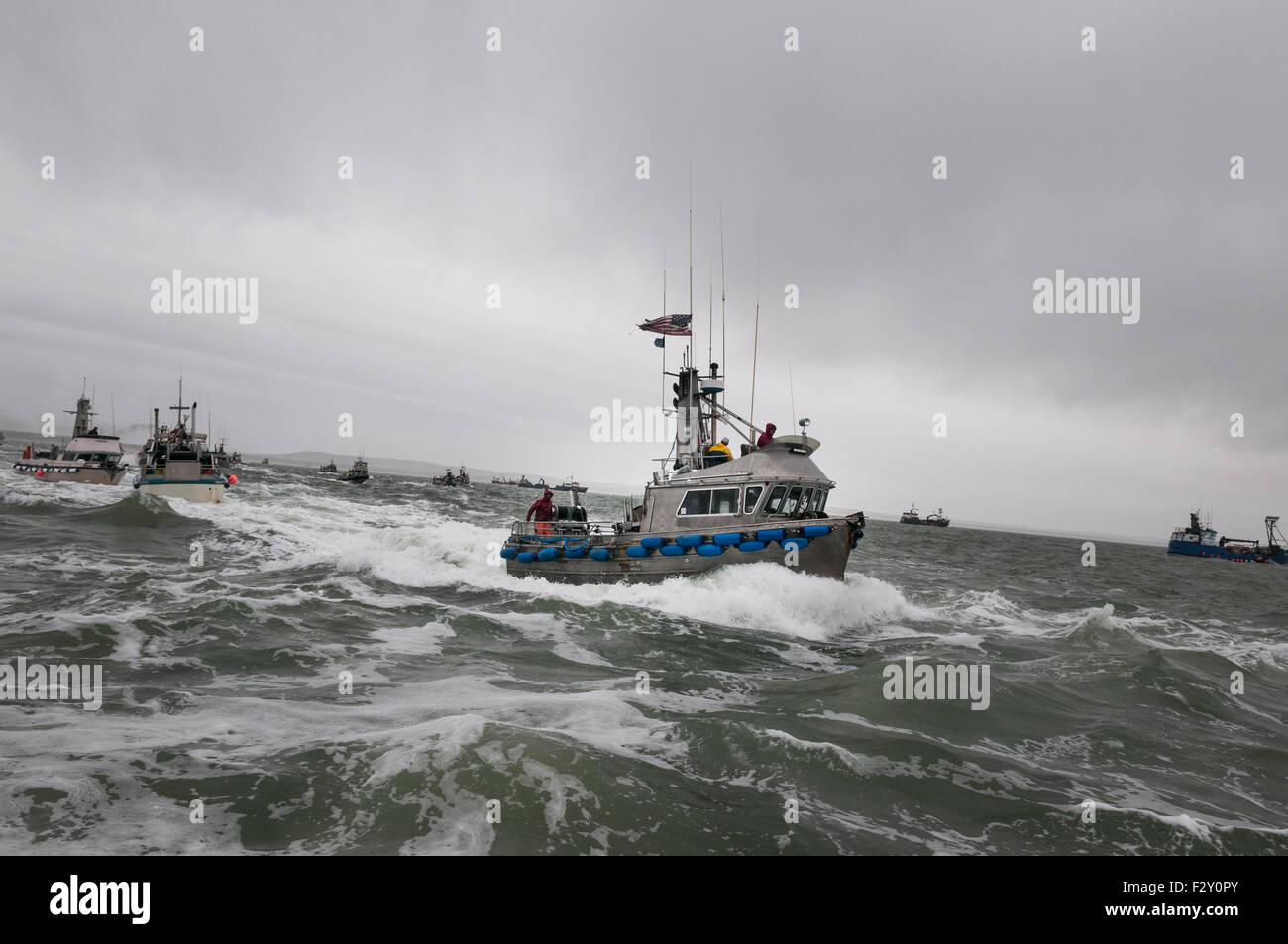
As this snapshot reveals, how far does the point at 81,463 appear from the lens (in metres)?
46.8

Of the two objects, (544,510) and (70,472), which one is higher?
(70,472)

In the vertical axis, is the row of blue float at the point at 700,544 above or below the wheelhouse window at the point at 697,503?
below

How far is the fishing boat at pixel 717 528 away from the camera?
1697 cm

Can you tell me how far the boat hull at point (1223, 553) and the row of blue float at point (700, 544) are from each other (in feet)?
369

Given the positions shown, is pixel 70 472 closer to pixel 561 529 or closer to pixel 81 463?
pixel 81 463

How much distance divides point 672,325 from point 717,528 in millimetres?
7357

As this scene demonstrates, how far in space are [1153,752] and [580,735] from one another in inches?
321

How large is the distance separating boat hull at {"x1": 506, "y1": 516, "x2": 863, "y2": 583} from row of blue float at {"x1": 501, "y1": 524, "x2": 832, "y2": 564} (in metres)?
0.03

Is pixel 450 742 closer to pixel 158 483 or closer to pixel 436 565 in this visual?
pixel 436 565

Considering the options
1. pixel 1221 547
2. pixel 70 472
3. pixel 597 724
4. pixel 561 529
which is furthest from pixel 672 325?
pixel 1221 547

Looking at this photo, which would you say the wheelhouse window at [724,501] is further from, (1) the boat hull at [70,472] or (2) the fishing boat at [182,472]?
(1) the boat hull at [70,472]

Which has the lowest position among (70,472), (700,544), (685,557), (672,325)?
(685,557)

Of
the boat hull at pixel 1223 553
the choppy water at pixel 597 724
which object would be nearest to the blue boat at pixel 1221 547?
the boat hull at pixel 1223 553

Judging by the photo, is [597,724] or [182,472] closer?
[597,724]
